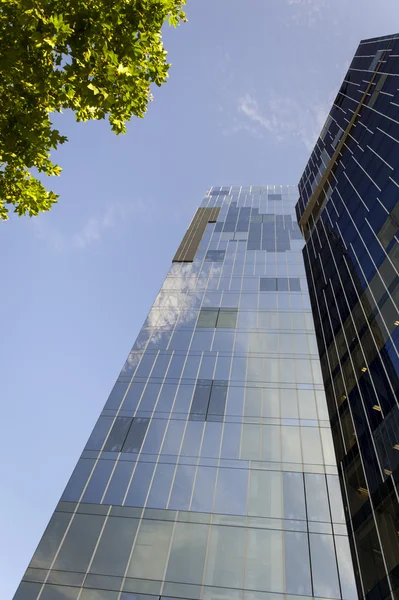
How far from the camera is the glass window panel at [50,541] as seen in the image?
14.7m

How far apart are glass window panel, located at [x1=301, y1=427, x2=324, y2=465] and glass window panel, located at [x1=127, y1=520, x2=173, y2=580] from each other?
25.2 ft

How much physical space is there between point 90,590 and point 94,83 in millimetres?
17844

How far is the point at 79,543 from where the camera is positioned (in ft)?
50.2

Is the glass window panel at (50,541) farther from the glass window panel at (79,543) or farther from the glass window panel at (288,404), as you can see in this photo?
the glass window panel at (288,404)

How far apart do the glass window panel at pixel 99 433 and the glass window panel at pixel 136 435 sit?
1447 millimetres

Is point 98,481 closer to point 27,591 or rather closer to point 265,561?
point 27,591

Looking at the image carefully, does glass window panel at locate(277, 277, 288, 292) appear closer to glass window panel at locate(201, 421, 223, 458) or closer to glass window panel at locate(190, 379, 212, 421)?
glass window panel at locate(190, 379, 212, 421)

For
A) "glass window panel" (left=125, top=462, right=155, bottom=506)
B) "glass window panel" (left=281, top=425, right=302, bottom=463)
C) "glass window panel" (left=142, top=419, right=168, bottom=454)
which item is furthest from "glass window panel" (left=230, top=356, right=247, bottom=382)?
"glass window panel" (left=125, top=462, right=155, bottom=506)

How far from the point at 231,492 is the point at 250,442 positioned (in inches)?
117

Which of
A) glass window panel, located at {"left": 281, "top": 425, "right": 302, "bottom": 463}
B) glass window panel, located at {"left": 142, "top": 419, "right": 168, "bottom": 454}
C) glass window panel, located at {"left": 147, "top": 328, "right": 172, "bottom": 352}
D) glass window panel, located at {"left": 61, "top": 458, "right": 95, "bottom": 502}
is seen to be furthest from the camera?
glass window panel, located at {"left": 147, "top": 328, "right": 172, "bottom": 352}

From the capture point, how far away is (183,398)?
2234 centimetres

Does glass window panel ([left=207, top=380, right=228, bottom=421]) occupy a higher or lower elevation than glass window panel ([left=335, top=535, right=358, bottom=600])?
lower

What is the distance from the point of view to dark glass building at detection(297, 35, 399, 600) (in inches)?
664

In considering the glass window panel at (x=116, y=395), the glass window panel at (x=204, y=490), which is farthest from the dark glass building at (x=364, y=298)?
the glass window panel at (x=116, y=395)
